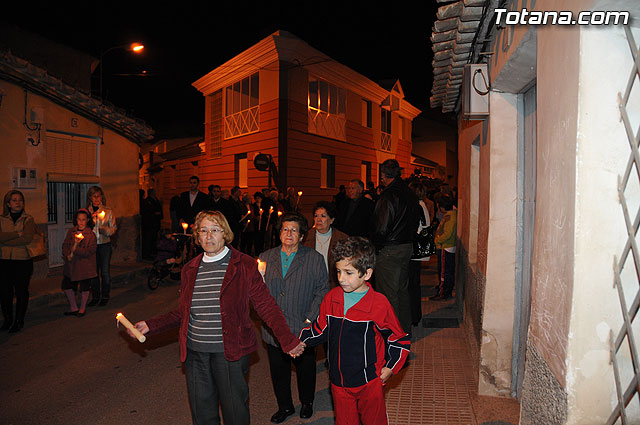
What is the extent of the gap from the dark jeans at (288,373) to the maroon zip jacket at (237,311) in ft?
2.39

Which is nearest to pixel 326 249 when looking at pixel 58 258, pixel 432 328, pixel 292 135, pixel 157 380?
pixel 157 380

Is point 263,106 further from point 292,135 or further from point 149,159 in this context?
point 149,159

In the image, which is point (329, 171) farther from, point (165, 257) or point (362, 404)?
point (362, 404)

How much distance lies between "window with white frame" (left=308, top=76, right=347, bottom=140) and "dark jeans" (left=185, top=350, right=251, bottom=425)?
16479 millimetres

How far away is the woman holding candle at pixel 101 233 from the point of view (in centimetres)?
805

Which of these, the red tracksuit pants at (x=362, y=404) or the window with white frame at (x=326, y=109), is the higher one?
the window with white frame at (x=326, y=109)

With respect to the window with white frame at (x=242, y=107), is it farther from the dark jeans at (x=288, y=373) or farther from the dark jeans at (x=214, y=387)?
the dark jeans at (x=214, y=387)

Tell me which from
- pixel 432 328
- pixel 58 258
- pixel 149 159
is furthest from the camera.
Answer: pixel 149 159

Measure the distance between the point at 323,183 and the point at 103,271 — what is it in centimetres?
1331

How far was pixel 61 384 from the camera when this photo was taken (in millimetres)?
4930

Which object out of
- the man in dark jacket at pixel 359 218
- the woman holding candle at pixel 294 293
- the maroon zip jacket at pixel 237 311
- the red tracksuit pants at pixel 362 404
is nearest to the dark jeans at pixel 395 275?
the man in dark jacket at pixel 359 218

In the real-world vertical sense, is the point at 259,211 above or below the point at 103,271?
above

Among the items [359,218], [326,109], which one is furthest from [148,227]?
[326,109]

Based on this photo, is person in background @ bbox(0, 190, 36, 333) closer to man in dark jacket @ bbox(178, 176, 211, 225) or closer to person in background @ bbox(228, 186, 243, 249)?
man in dark jacket @ bbox(178, 176, 211, 225)
